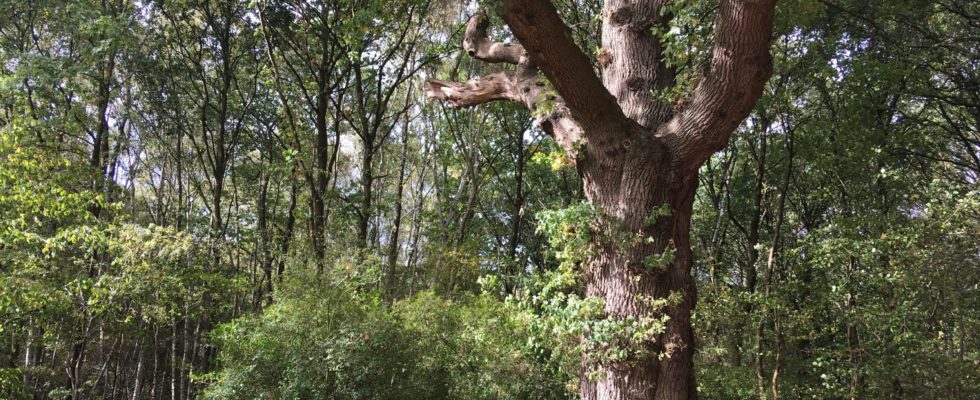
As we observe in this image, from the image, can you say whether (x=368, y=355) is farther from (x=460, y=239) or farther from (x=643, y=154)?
(x=460, y=239)

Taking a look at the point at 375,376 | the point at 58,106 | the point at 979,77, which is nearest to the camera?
the point at 375,376

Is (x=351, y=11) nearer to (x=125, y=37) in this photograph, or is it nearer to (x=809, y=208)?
(x=125, y=37)

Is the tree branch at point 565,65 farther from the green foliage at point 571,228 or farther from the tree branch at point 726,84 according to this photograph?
the green foliage at point 571,228

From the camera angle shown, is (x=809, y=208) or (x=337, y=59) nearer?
(x=337, y=59)

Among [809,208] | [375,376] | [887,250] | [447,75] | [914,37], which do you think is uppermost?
[447,75]

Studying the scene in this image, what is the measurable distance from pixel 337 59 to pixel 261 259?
218 inches

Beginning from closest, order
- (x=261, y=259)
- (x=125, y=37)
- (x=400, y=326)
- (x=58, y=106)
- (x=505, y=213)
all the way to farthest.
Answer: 1. (x=400, y=326)
2. (x=125, y=37)
3. (x=58, y=106)
4. (x=261, y=259)
5. (x=505, y=213)

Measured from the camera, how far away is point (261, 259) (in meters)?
12.5

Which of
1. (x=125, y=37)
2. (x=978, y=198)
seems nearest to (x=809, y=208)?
(x=978, y=198)

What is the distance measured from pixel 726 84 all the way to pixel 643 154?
647 millimetres

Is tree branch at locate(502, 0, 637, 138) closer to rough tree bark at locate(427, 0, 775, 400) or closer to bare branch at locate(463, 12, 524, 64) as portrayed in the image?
rough tree bark at locate(427, 0, 775, 400)

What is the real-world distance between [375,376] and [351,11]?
17.5 feet

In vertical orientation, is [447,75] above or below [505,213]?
above

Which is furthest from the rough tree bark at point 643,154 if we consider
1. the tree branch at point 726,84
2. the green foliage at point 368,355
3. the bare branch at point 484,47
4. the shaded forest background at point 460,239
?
the green foliage at point 368,355
